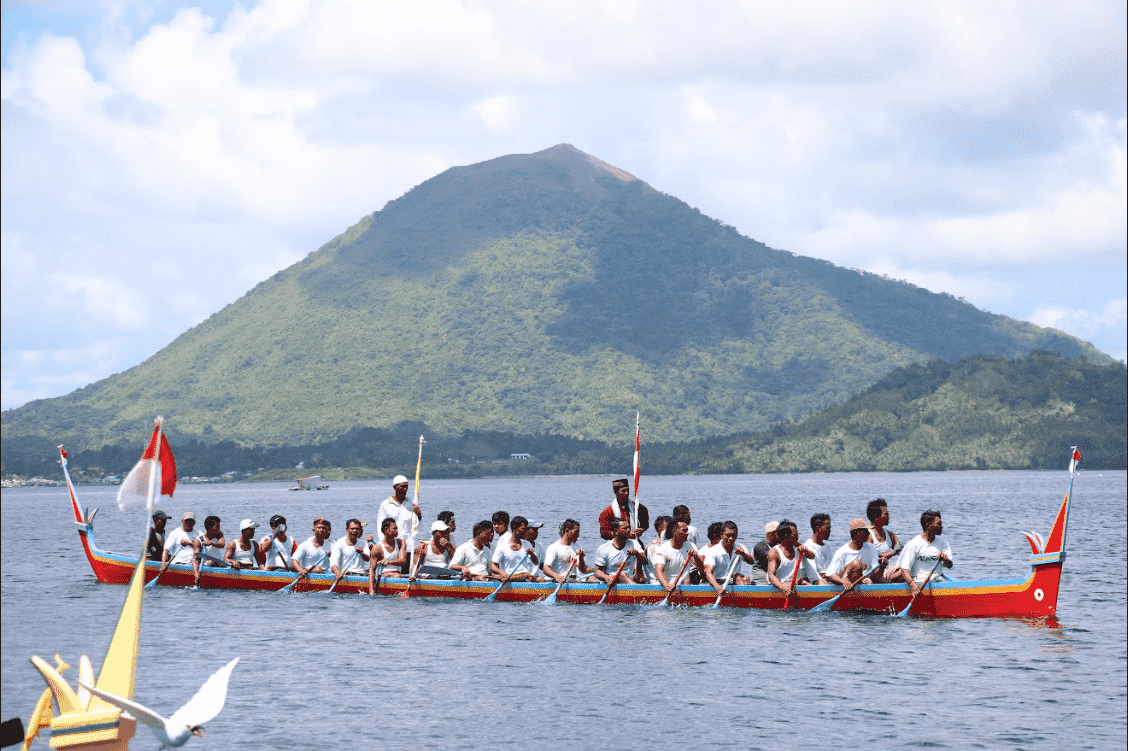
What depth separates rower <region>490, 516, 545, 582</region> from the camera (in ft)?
91.3

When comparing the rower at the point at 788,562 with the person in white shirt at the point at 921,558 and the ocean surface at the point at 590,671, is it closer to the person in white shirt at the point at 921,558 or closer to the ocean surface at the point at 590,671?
the ocean surface at the point at 590,671

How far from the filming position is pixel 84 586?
3309 centimetres

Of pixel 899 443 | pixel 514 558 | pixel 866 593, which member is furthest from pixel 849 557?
pixel 899 443

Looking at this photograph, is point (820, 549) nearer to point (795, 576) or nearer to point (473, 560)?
point (795, 576)

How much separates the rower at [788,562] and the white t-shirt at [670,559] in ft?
5.72

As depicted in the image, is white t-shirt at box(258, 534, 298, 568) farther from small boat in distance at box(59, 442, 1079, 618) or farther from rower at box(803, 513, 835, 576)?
rower at box(803, 513, 835, 576)

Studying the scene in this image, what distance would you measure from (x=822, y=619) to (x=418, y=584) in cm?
879

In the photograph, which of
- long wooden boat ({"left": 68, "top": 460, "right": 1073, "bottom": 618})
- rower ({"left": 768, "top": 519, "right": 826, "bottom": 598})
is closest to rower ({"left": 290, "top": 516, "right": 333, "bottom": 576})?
long wooden boat ({"left": 68, "top": 460, "right": 1073, "bottom": 618})

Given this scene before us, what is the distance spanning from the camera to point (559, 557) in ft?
91.0

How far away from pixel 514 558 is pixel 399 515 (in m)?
2.77

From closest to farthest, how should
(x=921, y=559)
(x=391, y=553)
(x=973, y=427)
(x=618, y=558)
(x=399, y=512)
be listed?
(x=921, y=559) → (x=618, y=558) → (x=399, y=512) → (x=391, y=553) → (x=973, y=427)

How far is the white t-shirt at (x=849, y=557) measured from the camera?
25.2 metres

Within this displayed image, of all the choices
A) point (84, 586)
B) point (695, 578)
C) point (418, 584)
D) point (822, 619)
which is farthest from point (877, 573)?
point (84, 586)

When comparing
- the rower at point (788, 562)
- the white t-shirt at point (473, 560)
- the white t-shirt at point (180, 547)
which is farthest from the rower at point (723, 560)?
the white t-shirt at point (180, 547)
